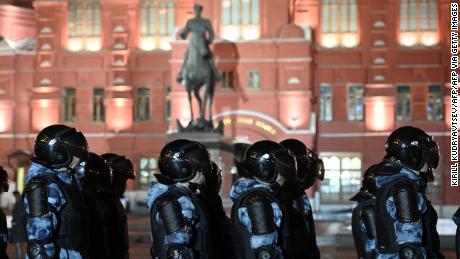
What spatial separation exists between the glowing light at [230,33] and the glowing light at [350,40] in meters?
5.02

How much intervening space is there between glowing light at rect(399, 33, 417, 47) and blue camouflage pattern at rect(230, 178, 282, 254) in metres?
32.4

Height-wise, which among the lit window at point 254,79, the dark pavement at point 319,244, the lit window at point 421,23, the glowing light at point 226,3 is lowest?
the dark pavement at point 319,244

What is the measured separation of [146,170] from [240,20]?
8.24m

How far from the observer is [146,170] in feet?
132

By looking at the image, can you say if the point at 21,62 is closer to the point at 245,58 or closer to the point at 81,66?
the point at 81,66

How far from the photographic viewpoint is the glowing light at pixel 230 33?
125ft

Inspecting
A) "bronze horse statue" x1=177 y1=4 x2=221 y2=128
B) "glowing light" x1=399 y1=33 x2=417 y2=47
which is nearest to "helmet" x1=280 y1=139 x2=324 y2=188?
"bronze horse statue" x1=177 y1=4 x2=221 y2=128

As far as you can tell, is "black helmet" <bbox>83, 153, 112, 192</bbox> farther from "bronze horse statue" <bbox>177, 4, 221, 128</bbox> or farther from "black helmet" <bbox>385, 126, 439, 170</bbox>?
"bronze horse statue" <bbox>177, 4, 221, 128</bbox>

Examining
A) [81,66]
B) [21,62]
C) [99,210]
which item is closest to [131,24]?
[81,66]

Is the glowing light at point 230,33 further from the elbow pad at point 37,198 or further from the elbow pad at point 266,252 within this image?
the elbow pad at point 266,252

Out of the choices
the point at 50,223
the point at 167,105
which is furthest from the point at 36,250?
the point at 167,105

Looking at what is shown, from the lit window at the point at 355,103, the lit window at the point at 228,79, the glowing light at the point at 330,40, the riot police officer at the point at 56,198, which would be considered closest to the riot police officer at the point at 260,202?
the riot police officer at the point at 56,198

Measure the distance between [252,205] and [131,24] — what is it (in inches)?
1357

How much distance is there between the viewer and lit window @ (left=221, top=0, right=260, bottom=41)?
3816 centimetres
